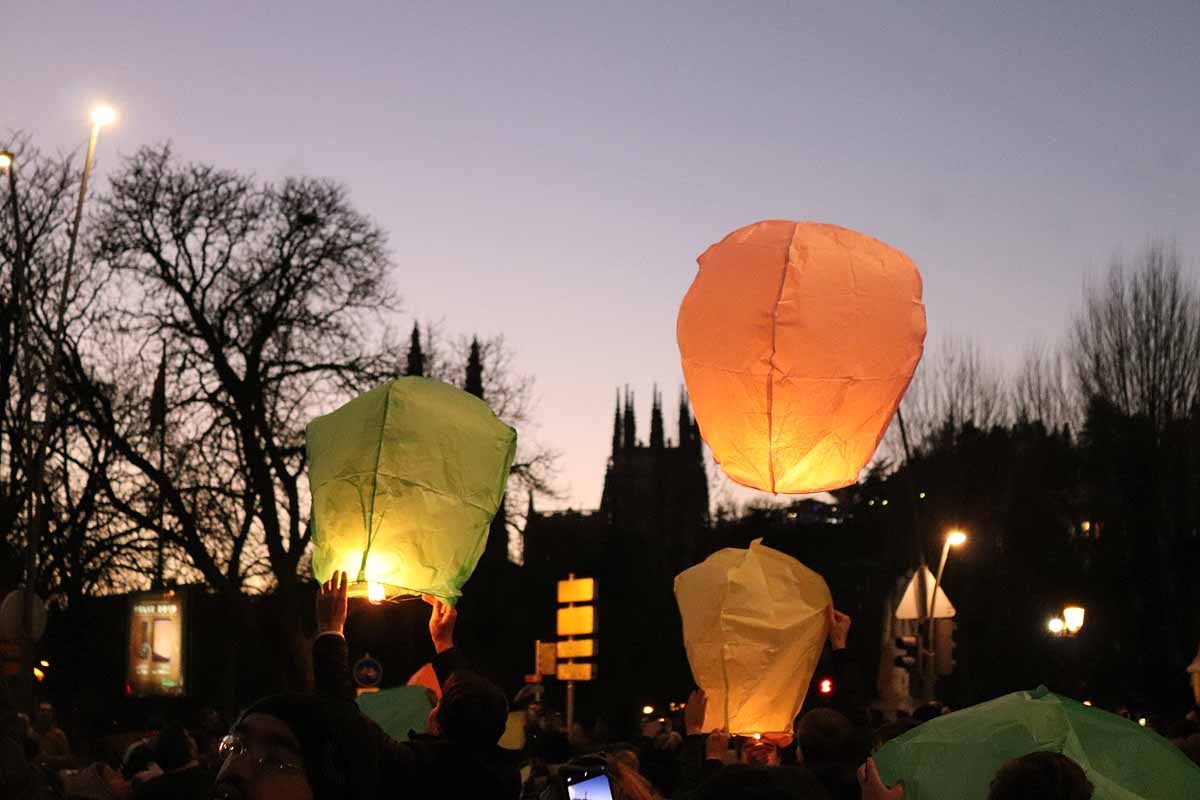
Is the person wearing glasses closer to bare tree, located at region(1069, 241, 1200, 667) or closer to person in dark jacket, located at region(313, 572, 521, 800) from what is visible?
person in dark jacket, located at region(313, 572, 521, 800)

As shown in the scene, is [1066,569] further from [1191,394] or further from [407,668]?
[407,668]

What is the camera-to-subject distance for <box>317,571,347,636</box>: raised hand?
5.59 metres

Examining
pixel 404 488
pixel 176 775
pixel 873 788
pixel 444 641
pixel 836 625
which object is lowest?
pixel 176 775

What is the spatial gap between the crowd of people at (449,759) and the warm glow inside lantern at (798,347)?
1212 millimetres

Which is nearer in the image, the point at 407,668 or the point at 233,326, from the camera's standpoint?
the point at 233,326

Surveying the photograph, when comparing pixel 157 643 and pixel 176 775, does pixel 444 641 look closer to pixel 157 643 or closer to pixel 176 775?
pixel 176 775

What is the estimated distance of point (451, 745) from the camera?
4785 mm

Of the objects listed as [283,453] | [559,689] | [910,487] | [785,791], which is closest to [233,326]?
[283,453]

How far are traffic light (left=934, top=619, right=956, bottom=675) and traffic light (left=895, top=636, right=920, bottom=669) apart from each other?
36 cm

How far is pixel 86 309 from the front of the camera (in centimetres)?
2702

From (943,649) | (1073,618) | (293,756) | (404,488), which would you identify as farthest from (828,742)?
(1073,618)

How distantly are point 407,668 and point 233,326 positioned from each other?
60.1 ft

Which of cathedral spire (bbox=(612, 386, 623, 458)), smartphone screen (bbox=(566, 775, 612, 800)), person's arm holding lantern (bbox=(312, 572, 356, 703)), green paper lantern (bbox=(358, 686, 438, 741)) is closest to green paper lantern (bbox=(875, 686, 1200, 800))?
smartphone screen (bbox=(566, 775, 612, 800))

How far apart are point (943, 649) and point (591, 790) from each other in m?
21.3
